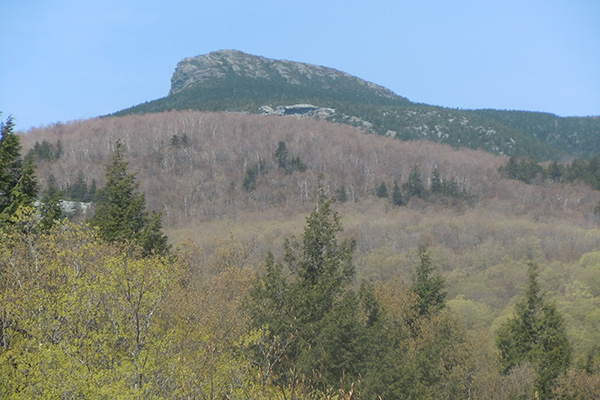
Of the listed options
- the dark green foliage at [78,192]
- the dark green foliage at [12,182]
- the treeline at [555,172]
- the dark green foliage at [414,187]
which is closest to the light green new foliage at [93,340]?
the dark green foliage at [12,182]

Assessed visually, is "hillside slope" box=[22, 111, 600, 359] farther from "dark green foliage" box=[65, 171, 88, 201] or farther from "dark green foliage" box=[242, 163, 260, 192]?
"dark green foliage" box=[65, 171, 88, 201]

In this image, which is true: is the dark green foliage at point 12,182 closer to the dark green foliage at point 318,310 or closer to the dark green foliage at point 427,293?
the dark green foliage at point 318,310

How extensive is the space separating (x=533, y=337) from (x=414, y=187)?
3652 inches

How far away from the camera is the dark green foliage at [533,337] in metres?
39.9

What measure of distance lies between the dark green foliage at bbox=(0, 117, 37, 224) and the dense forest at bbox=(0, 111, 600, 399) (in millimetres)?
105

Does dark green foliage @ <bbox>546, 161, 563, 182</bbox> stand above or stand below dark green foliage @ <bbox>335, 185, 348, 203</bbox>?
above

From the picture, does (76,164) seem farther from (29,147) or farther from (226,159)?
(226,159)

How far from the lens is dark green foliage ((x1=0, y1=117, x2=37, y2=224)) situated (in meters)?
26.2

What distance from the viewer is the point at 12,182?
2794cm

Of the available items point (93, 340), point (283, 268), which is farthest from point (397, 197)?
point (93, 340)

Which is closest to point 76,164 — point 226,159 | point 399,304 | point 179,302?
point 226,159

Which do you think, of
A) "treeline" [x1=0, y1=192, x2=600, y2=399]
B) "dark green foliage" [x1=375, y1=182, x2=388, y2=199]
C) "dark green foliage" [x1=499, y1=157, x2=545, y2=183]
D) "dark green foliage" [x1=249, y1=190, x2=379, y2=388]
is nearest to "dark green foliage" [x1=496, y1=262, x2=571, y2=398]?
"treeline" [x1=0, y1=192, x2=600, y2=399]

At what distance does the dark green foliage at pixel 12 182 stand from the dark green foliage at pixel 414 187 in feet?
360

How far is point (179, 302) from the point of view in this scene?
81.8 ft
